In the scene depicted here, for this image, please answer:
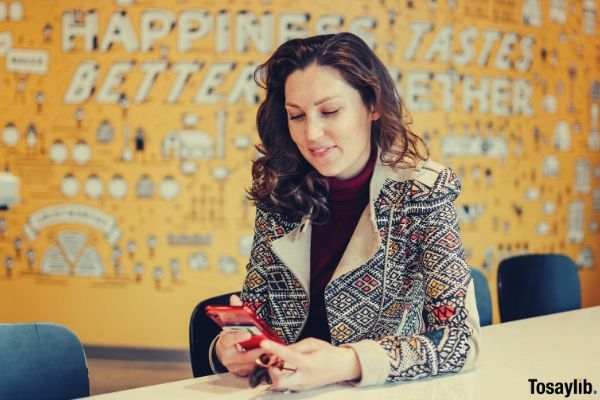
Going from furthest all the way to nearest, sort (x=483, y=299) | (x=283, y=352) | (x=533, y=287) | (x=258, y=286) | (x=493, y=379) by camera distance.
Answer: (x=533, y=287), (x=483, y=299), (x=258, y=286), (x=493, y=379), (x=283, y=352)

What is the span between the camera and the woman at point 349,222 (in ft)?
5.97

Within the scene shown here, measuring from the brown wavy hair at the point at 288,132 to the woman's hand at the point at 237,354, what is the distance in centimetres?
40

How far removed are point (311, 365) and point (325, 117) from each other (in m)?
0.66

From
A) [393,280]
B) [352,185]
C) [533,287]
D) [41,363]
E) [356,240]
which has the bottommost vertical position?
[533,287]

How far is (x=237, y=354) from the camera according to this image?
Answer: 176 cm

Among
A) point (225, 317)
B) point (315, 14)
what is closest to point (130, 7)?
point (315, 14)

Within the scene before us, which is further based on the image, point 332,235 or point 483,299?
point 483,299

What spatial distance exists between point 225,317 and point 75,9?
3791mm

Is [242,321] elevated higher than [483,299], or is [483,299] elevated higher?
[242,321]

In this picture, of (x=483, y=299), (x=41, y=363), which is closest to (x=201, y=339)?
(x=41, y=363)

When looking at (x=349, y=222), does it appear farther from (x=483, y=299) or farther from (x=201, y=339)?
(x=483, y=299)

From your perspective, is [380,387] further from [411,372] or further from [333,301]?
[333,301]

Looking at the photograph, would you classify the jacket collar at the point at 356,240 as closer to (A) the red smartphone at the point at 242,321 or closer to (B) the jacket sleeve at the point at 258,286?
(B) the jacket sleeve at the point at 258,286

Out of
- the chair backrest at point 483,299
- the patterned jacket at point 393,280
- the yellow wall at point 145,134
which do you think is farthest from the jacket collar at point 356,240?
the yellow wall at point 145,134
